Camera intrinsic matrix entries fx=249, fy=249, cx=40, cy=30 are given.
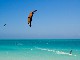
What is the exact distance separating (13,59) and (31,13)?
91.5 ft

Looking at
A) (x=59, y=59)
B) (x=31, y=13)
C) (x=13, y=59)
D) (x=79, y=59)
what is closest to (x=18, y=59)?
(x=13, y=59)

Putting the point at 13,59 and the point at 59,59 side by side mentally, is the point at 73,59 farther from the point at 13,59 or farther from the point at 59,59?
the point at 13,59

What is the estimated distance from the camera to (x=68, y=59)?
33.2 meters

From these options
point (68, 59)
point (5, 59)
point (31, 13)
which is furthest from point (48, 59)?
point (31, 13)

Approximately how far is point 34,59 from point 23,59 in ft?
4.89

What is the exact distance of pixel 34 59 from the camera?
32.3 m

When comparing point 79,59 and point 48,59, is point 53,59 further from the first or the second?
point 79,59

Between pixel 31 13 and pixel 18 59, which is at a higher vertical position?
pixel 31 13

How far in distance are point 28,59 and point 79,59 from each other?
6.67m

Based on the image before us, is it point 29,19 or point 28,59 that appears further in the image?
point 28,59

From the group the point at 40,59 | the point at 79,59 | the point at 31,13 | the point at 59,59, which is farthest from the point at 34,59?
the point at 31,13

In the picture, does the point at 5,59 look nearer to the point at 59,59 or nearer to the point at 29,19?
the point at 59,59

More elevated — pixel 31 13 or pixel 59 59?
pixel 31 13

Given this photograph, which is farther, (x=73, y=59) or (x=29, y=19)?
(x=73, y=59)
